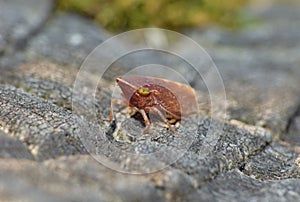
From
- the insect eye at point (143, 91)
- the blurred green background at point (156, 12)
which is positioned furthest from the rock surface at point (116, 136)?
the blurred green background at point (156, 12)

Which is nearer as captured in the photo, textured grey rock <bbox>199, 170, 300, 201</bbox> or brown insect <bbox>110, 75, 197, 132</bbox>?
textured grey rock <bbox>199, 170, 300, 201</bbox>

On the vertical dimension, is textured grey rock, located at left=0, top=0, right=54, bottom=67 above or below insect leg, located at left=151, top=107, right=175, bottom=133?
above

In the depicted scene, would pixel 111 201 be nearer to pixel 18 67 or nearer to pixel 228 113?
→ pixel 228 113

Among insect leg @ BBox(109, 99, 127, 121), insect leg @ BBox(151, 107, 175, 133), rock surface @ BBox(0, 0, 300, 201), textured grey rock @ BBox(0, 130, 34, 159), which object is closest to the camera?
rock surface @ BBox(0, 0, 300, 201)

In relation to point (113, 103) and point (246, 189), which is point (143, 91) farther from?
point (246, 189)

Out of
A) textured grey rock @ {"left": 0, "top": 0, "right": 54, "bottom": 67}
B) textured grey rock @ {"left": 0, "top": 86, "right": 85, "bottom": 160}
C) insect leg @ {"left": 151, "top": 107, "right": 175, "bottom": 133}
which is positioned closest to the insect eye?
insect leg @ {"left": 151, "top": 107, "right": 175, "bottom": 133}

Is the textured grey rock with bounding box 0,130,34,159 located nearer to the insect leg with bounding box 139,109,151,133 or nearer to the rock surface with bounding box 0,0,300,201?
the rock surface with bounding box 0,0,300,201

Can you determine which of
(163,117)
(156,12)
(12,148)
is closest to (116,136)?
(163,117)
